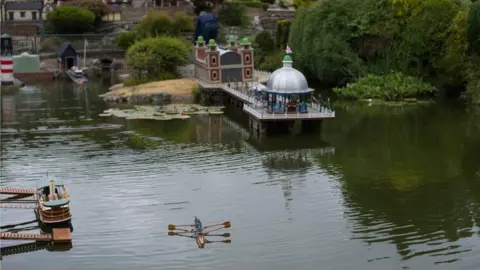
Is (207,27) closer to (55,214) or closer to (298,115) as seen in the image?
(298,115)

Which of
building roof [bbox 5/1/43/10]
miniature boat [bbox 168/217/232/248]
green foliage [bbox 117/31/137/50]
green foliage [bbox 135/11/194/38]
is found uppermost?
building roof [bbox 5/1/43/10]

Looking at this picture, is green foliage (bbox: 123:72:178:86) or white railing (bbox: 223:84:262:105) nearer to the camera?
white railing (bbox: 223:84:262:105)

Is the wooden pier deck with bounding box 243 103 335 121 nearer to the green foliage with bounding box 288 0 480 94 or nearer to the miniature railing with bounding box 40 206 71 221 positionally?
the green foliage with bounding box 288 0 480 94

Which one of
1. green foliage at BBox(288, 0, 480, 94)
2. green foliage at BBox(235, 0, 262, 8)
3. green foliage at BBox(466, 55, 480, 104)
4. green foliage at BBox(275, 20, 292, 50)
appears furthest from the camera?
green foliage at BBox(235, 0, 262, 8)

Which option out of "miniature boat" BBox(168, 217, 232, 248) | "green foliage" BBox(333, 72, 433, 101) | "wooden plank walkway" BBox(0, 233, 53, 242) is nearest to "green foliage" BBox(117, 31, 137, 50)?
"green foliage" BBox(333, 72, 433, 101)

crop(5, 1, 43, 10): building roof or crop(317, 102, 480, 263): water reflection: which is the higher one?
crop(5, 1, 43, 10): building roof

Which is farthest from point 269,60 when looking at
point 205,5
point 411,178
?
point 411,178

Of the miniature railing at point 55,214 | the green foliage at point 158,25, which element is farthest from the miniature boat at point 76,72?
the miniature railing at point 55,214
